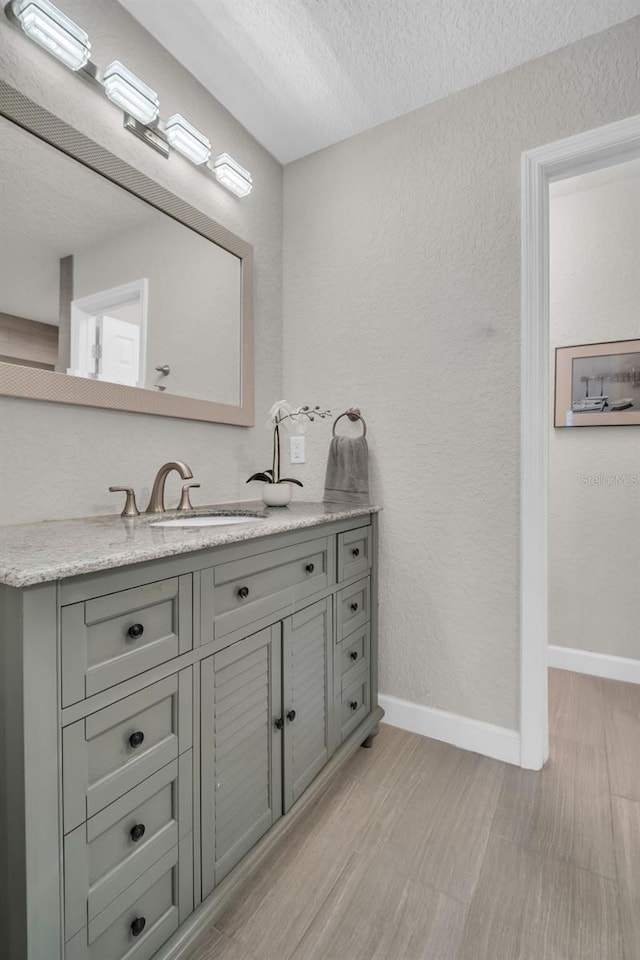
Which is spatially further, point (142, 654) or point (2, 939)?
point (142, 654)

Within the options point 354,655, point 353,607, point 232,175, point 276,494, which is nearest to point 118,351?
point 276,494

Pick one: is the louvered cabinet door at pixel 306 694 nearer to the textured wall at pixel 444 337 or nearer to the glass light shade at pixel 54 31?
the textured wall at pixel 444 337

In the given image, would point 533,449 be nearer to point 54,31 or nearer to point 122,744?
point 122,744

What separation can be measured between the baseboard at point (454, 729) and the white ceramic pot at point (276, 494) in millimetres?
951

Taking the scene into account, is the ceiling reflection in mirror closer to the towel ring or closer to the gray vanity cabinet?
the towel ring

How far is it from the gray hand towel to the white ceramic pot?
28 cm

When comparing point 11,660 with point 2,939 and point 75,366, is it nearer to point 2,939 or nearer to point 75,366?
point 2,939

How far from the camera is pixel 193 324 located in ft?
5.90

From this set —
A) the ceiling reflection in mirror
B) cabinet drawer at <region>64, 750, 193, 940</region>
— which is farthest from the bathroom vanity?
the ceiling reflection in mirror

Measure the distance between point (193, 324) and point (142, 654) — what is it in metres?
1.30

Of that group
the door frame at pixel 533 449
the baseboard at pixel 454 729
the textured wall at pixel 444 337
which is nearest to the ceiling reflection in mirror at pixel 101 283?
the textured wall at pixel 444 337

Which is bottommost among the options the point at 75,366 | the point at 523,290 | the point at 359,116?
the point at 75,366

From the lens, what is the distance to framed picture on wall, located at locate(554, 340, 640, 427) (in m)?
2.39

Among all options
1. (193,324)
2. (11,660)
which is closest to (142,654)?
(11,660)
